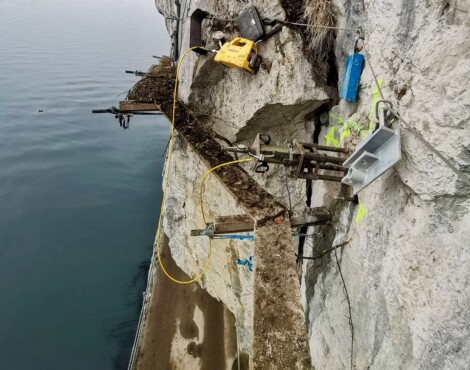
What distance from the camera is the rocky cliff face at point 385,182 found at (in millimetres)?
2279

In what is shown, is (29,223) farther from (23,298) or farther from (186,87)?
(186,87)

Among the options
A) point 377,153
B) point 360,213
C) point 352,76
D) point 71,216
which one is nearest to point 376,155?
point 377,153

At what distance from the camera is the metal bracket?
264 cm

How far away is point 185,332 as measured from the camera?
9852mm

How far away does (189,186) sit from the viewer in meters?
8.19

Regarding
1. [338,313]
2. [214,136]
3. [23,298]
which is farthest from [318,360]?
[23,298]

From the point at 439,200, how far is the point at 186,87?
6.05 m

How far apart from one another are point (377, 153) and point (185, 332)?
916 centimetres

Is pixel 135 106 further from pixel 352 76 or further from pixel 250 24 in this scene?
pixel 352 76

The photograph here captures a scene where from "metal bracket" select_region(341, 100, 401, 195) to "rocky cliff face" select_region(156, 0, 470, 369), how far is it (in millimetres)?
161

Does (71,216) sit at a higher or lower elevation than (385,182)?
lower

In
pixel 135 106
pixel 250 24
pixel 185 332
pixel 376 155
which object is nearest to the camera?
pixel 376 155

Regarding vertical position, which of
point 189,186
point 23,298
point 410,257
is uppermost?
point 410,257

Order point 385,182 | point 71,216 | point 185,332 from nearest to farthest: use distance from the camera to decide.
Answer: point 385,182 < point 185,332 < point 71,216
